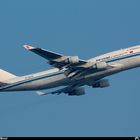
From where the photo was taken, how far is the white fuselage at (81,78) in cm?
13350

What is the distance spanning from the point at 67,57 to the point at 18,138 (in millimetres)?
28891

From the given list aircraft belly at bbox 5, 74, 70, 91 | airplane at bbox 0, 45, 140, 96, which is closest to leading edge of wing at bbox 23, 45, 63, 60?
airplane at bbox 0, 45, 140, 96

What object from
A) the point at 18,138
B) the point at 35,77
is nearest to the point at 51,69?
the point at 35,77

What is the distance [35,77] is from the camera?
450ft

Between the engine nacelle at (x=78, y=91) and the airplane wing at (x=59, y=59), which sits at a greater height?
the airplane wing at (x=59, y=59)

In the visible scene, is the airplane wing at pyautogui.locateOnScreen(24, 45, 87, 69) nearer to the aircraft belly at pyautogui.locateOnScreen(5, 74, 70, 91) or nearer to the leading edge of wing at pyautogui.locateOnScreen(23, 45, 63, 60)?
the leading edge of wing at pyautogui.locateOnScreen(23, 45, 63, 60)

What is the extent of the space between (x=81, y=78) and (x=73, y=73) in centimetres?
141

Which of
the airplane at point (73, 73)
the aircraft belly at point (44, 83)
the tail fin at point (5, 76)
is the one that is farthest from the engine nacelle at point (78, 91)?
the tail fin at point (5, 76)

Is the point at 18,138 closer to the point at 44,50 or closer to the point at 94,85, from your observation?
the point at 44,50

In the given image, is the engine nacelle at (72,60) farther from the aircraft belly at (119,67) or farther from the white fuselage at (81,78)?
the aircraft belly at (119,67)

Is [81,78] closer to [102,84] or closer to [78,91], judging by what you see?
[102,84]

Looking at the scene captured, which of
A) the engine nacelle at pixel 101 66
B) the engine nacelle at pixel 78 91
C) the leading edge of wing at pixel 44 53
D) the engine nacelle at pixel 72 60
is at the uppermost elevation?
the leading edge of wing at pixel 44 53

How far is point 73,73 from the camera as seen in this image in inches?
5295

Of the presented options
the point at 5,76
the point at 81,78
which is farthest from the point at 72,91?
the point at 5,76
